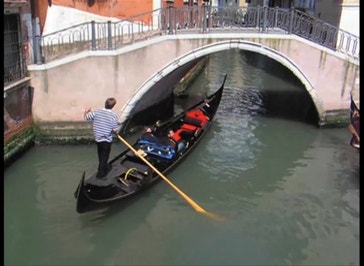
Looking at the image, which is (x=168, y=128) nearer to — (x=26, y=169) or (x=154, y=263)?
(x=26, y=169)

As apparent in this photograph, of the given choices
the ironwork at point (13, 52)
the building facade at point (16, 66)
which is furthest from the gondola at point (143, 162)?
the ironwork at point (13, 52)

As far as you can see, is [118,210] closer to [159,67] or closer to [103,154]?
[103,154]

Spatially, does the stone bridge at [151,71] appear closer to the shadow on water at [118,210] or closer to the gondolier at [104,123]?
the gondolier at [104,123]

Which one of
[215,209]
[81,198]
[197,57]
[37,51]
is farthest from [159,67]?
[81,198]

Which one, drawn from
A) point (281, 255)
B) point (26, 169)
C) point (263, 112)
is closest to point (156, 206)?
point (281, 255)

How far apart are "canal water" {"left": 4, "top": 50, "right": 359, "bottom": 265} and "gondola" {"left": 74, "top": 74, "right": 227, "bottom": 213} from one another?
0.25 metres

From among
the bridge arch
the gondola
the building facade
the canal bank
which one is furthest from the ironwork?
the gondola

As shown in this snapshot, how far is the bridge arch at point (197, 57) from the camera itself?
22.1 feet

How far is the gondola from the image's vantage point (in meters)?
4.64

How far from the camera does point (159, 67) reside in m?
6.77

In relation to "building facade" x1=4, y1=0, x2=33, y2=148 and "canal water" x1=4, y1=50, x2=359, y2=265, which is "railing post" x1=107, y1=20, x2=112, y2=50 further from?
"canal water" x1=4, y1=50, x2=359, y2=265

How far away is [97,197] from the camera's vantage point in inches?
183

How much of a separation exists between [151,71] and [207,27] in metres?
1.20

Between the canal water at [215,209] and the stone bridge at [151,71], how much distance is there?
61 cm
